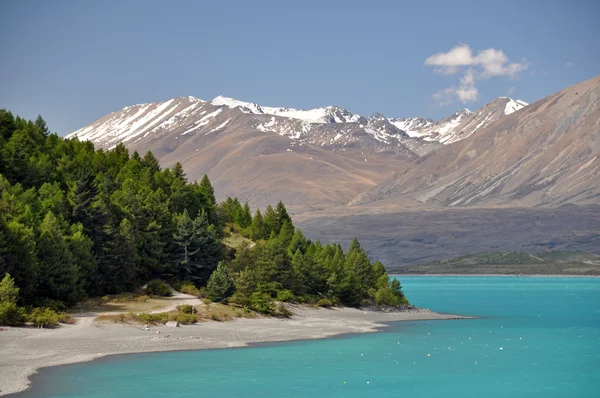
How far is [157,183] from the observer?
349 ft

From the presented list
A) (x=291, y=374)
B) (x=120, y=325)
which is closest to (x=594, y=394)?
(x=291, y=374)

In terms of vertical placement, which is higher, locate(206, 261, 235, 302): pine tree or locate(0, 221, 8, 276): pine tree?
locate(0, 221, 8, 276): pine tree

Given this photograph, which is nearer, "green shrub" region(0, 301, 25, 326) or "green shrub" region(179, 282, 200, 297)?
"green shrub" region(0, 301, 25, 326)

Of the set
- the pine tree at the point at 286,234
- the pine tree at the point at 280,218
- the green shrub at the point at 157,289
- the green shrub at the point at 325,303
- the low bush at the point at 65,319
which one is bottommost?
the green shrub at the point at 325,303

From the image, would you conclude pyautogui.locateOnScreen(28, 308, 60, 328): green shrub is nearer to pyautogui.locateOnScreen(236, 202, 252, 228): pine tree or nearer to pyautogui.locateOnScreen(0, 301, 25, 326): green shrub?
pyautogui.locateOnScreen(0, 301, 25, 326): green shrub

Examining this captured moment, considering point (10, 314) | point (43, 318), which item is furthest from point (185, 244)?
point (10, 314)

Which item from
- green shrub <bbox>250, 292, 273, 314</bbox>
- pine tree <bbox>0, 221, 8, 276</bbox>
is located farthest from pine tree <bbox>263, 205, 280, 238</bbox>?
pine tree <bbox>0, 221, 8, 276</bbox>

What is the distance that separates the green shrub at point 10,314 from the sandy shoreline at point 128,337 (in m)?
1.00

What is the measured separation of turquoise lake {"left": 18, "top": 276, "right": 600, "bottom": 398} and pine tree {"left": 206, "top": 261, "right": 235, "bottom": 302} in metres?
14.9

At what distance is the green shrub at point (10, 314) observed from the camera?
58.5 meters

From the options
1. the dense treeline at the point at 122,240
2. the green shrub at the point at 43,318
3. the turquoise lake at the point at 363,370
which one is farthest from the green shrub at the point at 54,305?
the turquoise lake at the point at 363,370

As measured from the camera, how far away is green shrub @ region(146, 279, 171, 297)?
82669 mm

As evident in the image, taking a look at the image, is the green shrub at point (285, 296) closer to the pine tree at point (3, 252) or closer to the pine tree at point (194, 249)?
the pine tree at point (194, 249)

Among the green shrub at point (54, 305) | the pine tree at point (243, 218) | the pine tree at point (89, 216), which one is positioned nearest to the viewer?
the green shrub at point (54, 305)
